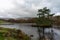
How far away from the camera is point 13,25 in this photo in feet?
80.3

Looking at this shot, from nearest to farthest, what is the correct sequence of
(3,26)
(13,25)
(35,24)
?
1. (3,26)
2. (13,25)
3. (35,24)

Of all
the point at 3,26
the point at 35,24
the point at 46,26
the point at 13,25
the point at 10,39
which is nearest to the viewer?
the point at 10,39

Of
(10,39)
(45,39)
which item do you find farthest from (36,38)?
(10,39)

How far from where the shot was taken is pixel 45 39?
22250 mm

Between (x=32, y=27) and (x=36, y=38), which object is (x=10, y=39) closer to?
(x=36, y=38)

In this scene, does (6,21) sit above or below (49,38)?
above

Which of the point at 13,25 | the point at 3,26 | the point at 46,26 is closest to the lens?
the point at 3,26

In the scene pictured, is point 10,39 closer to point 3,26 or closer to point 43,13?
point 3,26

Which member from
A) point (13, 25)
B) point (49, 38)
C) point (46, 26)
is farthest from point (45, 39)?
point (46, 26)

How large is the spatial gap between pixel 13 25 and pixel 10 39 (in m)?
7.56

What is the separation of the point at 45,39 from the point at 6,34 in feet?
21.1

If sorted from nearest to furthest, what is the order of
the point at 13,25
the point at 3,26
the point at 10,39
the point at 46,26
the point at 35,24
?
the point at 10,39 → the point at 3,26 → the point at 13,25 → the point at 35,24 → the point at 46,26

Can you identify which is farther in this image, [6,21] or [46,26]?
[46,26]

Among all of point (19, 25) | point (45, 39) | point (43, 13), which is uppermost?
point (43, 13)
